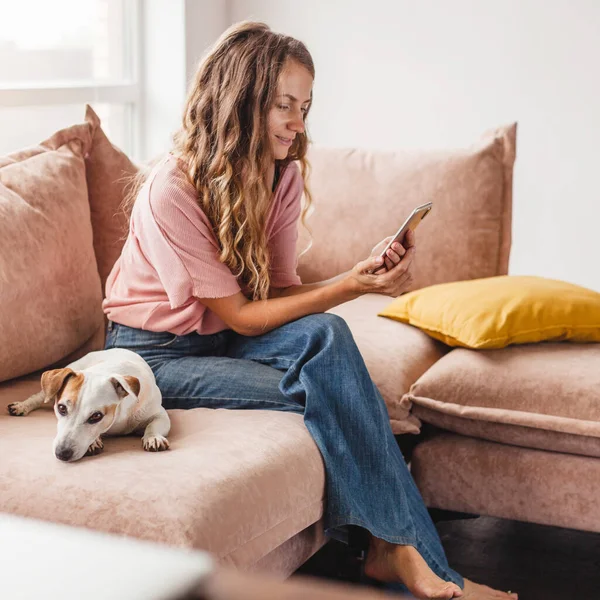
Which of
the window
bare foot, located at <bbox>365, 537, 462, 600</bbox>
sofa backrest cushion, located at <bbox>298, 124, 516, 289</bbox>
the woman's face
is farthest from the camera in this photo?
the window

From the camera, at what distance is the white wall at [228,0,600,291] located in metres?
3.55

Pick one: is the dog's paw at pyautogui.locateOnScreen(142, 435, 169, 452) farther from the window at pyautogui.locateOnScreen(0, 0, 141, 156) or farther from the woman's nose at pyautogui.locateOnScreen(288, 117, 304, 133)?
the window at pyautogui.locateOnScreen(0, 0, 141, 156)

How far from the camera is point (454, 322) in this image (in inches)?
93.4

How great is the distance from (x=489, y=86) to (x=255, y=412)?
223cm

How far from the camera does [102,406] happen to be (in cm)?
164

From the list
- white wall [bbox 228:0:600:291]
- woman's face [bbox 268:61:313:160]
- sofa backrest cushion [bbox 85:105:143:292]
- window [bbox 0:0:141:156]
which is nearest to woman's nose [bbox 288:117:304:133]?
woman's face [bbox 268:61:313:160]

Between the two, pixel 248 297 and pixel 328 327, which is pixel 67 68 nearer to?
pixel 248 297

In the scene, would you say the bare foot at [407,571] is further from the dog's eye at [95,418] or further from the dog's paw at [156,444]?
the dog's eye at [95,418]

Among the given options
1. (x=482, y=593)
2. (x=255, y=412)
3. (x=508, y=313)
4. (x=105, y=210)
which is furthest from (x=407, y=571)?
(x=105, y=210)

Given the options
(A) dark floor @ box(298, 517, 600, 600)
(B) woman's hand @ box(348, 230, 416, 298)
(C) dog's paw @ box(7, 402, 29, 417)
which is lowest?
(A) dark floor @ box(298, 517, 600, 600)

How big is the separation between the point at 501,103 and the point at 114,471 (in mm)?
2594

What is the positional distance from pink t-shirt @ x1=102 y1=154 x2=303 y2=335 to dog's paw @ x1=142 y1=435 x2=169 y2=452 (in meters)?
0.36

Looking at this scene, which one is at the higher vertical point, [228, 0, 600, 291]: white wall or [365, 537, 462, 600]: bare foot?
[228, 0, 600, 291]: white wall

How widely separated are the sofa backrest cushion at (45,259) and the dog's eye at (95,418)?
41 cm
